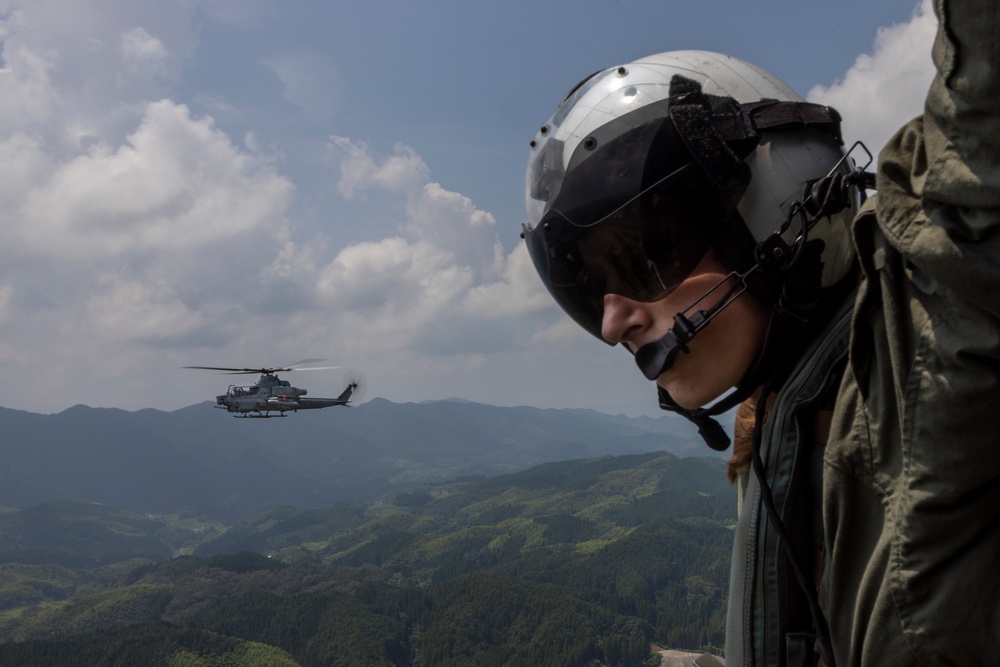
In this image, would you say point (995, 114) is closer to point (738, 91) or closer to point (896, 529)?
point (896, 529)

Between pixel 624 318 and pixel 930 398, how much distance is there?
1166 mm

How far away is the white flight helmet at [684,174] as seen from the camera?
2.36m

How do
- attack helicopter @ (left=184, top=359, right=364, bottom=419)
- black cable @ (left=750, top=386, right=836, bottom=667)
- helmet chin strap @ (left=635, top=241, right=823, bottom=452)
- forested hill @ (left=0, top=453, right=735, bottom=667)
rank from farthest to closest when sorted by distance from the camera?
forested hill @ (left=0, top=453, right=735, bottom=667) → attack helicopter @ (left=184, top=359, right=364, bottom=419) → helmet chin strap @ (left=635, top=241, right=823, bottom=452) → black cable @ (left=750, top=386, right=836, bottom=667)

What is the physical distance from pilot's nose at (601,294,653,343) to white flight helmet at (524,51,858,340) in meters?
0.03

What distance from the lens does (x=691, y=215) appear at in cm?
239

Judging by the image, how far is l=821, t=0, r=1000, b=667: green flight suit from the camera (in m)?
1.28

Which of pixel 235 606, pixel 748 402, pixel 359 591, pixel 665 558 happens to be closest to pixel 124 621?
pixel 235 606

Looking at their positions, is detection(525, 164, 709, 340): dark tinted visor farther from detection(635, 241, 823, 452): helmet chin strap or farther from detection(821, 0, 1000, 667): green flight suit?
detection(821, 0, 1000, 667): green flight suit

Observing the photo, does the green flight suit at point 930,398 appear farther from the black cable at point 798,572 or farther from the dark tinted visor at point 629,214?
the dark tinted visor at point 629,214

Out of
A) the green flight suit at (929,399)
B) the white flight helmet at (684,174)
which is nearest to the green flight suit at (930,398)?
the green flight suit at (929,399)

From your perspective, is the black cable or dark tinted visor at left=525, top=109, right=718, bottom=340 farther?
dark tinted visor at left=525, top=109, right=718, bottom=340

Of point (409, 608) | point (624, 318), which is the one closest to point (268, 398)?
point (624, 318)

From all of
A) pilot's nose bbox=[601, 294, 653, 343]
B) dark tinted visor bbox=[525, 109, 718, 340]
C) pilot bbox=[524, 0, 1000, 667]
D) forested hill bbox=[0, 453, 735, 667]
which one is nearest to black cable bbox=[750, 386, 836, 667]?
pilot bbox=[524, 0, 1000, 667]

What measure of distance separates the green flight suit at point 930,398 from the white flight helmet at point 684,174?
0.75 metres
